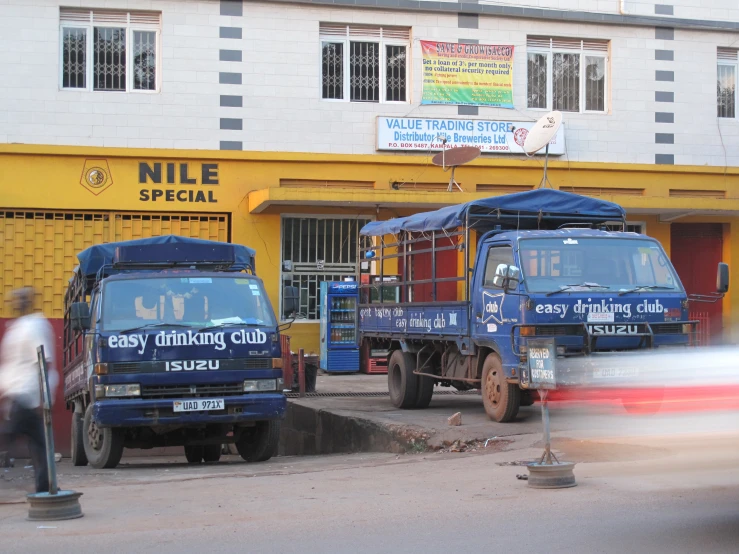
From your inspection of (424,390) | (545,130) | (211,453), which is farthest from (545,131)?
(211,453)

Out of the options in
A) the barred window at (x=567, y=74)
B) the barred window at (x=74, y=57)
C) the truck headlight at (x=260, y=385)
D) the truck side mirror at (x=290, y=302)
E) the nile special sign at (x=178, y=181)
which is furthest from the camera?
the barred window at (x=567, y=74)

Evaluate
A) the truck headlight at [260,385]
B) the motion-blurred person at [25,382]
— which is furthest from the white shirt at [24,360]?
the truck headlight at [260,385]

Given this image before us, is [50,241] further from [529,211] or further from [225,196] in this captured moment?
[529,211]

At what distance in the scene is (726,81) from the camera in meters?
23.1

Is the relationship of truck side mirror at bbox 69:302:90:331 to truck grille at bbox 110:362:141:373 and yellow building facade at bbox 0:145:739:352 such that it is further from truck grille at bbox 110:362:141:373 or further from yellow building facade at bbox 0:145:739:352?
yellow building facade at bbox 0:145:739:352

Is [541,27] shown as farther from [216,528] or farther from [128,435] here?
[216,528]

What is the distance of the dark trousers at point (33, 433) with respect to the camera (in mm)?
8250

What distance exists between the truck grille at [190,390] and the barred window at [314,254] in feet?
35.2

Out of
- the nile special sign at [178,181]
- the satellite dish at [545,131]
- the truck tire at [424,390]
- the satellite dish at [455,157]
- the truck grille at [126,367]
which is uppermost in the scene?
the satellite dish at [545,131]

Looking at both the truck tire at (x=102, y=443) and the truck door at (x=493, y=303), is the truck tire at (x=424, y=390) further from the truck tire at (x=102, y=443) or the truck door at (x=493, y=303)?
the truck tire at (x=102, y=443)

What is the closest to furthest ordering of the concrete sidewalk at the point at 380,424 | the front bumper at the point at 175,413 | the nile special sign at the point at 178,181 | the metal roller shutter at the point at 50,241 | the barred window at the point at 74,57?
1. the front bumper at the point at 175,413
2. the concrete sidewalk at the point at 380,424
3. the metal roller shutter at the point at 50,241
4. the barred window at the point at 74,57
5. the nile special sign at the point at 178,181

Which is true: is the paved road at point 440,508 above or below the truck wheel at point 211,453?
above

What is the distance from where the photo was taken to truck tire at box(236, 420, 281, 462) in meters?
11.0

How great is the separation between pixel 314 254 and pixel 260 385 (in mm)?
11007
